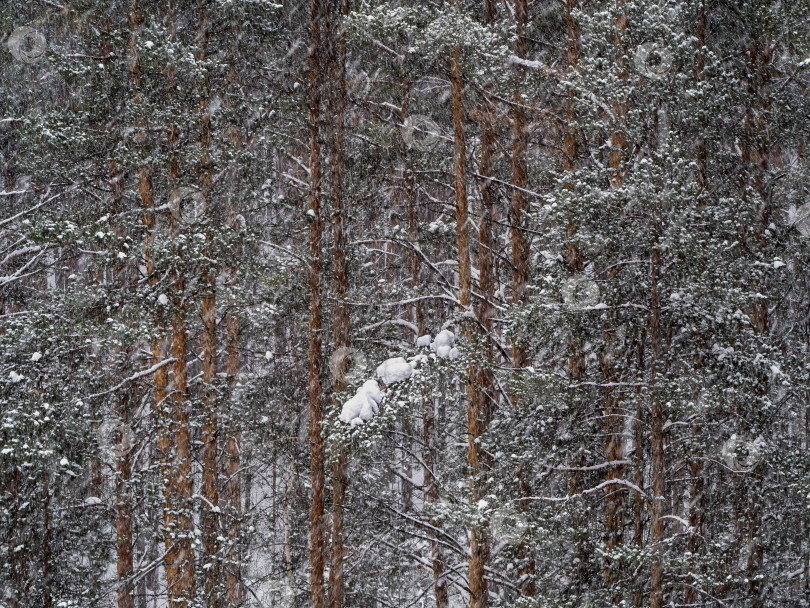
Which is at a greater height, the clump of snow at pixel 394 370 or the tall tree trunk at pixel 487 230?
the tall tree trunk at pixel 487 230

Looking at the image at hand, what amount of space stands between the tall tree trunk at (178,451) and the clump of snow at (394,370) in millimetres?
2879

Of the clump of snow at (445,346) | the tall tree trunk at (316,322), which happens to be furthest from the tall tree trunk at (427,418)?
the clump of snow at (445,346)

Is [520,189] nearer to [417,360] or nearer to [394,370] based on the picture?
[417,360]

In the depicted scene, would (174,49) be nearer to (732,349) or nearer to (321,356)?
(321,356)

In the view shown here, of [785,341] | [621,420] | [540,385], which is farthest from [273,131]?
[785,341]

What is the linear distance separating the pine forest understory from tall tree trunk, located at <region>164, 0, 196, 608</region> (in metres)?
0.05

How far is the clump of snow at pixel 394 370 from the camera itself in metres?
8.50

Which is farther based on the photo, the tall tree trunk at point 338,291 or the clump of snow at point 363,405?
the tall tree trunk at point 338,291

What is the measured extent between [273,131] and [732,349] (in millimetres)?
6999

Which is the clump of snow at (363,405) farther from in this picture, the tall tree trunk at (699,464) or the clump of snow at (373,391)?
the tall tree trunk at (699,464)

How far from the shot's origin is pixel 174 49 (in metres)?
9.06

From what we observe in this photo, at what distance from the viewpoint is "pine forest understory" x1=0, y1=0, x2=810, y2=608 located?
26.6ft

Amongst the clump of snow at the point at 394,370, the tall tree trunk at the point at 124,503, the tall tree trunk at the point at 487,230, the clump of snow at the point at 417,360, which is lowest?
the tall tree trunk at the point at 124,503

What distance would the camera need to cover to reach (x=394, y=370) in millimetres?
8539
